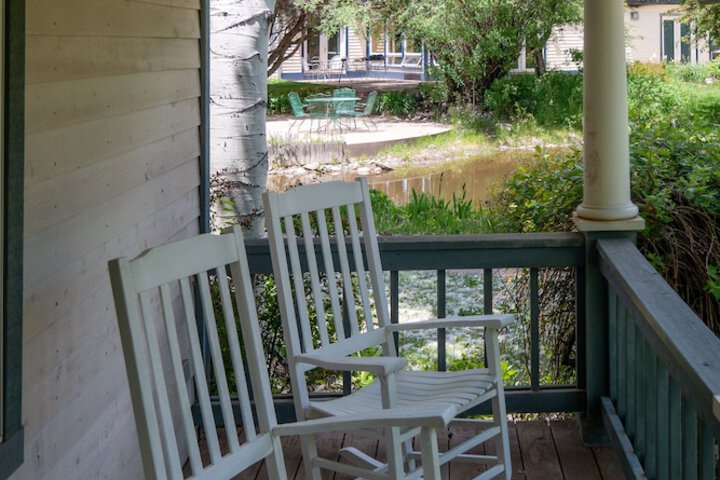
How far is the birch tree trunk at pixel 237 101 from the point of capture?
446cm

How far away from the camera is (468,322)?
307 centimetres

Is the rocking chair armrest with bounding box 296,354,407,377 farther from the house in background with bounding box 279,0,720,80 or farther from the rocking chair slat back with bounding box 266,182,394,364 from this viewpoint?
the house in background with bounding box 279,0,720,80

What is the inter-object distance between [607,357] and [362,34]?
56.0 feet

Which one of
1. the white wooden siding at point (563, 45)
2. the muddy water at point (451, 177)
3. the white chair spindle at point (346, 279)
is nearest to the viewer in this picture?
the white chair spindle at point (346, 279)

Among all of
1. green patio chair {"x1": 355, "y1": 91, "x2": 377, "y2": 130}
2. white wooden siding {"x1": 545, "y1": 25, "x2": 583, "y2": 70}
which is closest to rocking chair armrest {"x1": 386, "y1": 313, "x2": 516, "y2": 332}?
white wooden siding {"x1": 545, "y1": 25, "x2": 583, "y2": 70}

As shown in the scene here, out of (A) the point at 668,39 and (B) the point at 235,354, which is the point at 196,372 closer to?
(B) the point at 235,354

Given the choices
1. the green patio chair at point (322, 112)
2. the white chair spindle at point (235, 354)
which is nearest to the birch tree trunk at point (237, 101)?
the white chair spindle at point (235, 354)

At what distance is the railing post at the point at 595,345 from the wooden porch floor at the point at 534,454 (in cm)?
7

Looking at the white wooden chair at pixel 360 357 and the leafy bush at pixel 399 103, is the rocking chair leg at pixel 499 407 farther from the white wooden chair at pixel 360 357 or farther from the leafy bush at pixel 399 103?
the leafy bush at pixel 399 103

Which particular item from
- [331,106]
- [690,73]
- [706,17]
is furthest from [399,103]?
[706,17]

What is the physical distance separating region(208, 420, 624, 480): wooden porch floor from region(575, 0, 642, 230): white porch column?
2.50ft

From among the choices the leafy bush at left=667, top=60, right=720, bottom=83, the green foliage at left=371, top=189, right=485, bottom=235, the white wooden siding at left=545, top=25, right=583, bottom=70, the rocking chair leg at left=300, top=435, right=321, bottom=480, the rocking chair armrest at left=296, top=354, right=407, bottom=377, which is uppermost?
the white wooden siding at left=545, top=25, right=583, bottom=70

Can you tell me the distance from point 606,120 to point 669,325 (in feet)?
4.15

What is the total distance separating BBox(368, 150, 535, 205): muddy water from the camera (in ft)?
41.2
